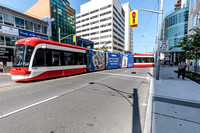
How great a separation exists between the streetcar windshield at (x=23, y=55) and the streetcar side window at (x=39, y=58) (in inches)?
15.8

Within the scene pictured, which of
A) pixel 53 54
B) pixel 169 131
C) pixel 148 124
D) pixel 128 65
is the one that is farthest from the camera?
pixel 128 65

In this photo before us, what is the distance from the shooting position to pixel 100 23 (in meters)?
62.6

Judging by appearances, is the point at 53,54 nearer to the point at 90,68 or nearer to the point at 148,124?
the point at 90,68

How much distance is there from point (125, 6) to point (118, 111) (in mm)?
112783

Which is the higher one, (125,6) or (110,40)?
(125,6)

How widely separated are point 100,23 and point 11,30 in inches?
2109

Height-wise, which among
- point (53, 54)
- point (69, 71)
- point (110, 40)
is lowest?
point (69, 71)

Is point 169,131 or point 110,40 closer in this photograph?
point 169,131

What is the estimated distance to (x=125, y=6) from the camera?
92938 millimetres

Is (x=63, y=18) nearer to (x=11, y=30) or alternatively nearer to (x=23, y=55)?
(x=11, y=30)

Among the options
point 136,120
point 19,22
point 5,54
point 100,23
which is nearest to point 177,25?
point 100,23

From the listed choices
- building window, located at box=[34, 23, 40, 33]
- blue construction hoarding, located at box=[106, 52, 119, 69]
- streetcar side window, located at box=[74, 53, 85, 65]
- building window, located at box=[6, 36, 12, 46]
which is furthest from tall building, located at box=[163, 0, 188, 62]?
building window, located at box=[6, 36, 12, 46]

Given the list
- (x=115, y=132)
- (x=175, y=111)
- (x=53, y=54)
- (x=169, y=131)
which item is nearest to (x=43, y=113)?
(x=115, y=132)

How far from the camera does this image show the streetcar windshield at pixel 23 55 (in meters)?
6.82
